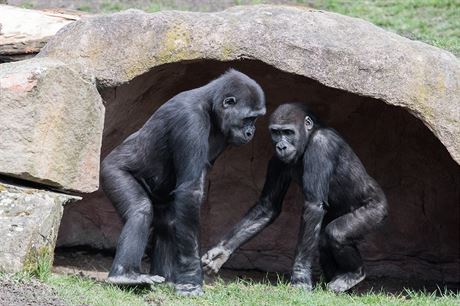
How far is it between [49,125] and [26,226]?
0.84 m

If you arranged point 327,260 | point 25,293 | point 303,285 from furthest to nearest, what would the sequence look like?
point 327,260 < point 303,285 < point 25,293

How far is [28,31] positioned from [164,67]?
5.23 ft

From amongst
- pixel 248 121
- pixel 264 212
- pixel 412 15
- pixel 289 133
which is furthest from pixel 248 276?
pixel 412 15

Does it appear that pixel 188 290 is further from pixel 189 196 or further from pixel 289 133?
pixel 289 133

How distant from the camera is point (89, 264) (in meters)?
8.44

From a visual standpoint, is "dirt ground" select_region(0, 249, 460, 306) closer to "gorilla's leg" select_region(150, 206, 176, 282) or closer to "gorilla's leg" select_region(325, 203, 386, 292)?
"gorilla's leg" select_region(325, 203, 386, 292)

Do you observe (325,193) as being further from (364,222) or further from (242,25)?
(242,25)

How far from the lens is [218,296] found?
654cm

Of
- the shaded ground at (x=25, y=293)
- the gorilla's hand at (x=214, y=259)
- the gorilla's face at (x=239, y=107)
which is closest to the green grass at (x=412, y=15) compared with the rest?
the gorilla's face at (x=239, y=107)

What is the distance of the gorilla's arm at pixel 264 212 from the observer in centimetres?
769

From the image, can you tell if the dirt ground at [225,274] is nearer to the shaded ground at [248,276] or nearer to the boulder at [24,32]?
the shaded ground at [248,276]

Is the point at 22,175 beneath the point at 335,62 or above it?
beneath

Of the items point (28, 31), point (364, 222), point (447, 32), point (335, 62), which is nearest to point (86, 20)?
point (28, 31)

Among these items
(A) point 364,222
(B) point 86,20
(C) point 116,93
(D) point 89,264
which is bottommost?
(D) point 89,264
